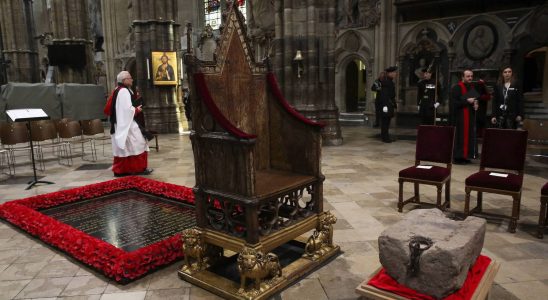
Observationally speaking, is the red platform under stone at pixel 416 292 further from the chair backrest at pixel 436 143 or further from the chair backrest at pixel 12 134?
the chair backrest at pixel 12 134

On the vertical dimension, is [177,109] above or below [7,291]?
above

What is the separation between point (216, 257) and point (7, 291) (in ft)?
5.31

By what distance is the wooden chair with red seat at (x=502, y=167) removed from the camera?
4.10m

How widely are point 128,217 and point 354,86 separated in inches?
569

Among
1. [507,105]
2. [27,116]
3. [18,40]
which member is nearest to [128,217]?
[27,116]

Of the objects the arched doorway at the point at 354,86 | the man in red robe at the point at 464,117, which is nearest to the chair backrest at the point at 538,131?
the man in red robe at the point at 464,117

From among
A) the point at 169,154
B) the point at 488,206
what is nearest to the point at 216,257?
the point at 488,206

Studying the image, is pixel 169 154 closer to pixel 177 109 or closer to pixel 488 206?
pixel 177 109

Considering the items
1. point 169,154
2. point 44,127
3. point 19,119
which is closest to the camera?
point 19,119

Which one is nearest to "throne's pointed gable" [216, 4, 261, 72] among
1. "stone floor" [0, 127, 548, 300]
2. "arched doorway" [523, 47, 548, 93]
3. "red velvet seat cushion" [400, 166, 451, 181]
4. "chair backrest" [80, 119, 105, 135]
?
"stone floor" [0, 127, 548, 300]

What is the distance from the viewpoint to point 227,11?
3.39 metres

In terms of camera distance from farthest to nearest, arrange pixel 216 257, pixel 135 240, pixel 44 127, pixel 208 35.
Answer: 1. pixel 208 35
2. pixel 44 127
3. pixel 135 240
4. pixel 216 257

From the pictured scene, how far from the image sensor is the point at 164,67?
13.0m

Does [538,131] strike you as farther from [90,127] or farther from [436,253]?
[90,127]
